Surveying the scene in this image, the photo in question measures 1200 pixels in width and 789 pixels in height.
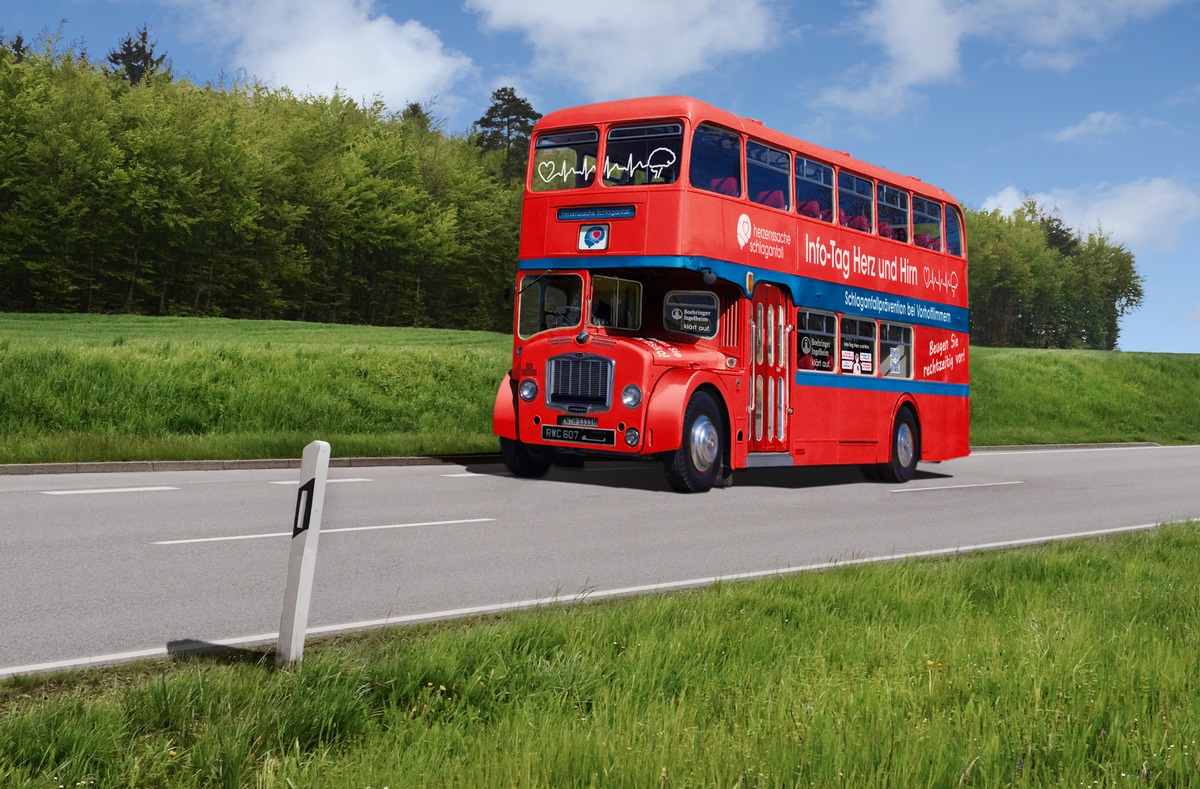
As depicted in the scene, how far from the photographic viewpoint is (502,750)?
3.88m

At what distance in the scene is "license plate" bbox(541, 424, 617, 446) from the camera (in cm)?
1399

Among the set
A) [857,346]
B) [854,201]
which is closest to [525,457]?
[857,346]

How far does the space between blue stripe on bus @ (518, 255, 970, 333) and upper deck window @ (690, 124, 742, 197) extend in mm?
920

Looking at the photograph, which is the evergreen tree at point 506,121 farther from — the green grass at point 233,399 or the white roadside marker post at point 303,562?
the white roadside marker post at point 303,562

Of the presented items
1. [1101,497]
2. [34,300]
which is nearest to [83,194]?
[34,300]

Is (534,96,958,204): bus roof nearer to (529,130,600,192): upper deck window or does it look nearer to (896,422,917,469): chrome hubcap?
(529,130,600,192): upper deck window

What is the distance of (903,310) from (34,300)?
43.8 metres

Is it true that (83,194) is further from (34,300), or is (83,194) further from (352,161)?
(352,161)

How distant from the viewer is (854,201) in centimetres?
1686

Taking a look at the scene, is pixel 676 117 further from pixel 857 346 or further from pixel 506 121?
pixel 506 121

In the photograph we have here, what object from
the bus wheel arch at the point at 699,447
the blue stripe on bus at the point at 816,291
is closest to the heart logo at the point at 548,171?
the blue stripe on bus at the point at 816,291

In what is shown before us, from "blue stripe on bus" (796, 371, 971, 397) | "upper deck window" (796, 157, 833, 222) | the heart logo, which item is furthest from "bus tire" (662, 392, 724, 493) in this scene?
the heart logo

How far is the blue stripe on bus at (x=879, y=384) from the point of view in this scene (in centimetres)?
1620

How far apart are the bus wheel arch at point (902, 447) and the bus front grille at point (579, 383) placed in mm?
5643
